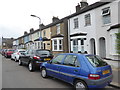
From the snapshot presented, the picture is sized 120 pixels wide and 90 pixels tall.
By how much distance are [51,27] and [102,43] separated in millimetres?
12196

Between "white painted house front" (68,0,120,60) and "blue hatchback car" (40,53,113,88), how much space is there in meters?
6.52

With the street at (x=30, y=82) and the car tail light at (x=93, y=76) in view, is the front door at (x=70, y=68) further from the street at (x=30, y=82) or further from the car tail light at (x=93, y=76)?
the street at (x=30, y=82)

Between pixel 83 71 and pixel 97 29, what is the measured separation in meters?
9.14

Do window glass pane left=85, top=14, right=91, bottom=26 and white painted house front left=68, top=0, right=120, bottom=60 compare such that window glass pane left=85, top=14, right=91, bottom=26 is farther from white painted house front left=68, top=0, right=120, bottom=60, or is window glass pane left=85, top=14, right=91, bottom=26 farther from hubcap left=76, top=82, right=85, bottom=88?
hubcap left=76, top=82, right=85, bottom=88

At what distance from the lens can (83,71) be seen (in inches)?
169

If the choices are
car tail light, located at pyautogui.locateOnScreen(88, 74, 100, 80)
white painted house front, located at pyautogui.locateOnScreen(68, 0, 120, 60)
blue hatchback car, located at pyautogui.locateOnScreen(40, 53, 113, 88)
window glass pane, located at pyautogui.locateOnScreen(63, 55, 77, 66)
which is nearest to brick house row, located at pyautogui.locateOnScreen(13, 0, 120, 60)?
white painted house front, located at pyautogui.locateOnScreen(68, 0, 120, 60)

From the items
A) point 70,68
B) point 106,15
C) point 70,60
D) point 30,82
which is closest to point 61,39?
point 106,15

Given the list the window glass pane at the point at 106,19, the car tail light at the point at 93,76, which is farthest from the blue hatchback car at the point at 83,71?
the window glass pane at the point at 106,19

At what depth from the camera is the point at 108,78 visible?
177 inches

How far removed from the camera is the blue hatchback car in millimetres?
4118

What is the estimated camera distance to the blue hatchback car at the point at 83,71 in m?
4.12

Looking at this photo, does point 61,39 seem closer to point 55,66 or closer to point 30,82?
point 55,66

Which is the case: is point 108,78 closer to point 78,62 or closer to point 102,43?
point 78,62

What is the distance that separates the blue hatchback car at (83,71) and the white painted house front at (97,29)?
6521 millimetres
